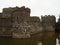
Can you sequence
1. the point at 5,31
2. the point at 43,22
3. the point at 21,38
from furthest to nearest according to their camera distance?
the point at 43,22 < the point at 5,31 < the point at 21,38

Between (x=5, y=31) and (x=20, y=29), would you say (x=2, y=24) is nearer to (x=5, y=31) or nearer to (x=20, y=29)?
(x=5, y=31)

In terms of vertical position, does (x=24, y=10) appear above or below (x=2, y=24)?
above

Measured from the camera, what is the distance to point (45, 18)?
7838cm

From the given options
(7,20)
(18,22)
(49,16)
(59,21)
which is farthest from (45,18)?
(18,22)

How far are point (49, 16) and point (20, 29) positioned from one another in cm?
4450

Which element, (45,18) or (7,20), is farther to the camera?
(45,18)

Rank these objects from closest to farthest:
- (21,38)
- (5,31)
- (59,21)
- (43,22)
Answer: (21,38) → (5,31) → (43,22) → (59,21)

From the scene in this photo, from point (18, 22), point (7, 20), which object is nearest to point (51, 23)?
point (7, 20)

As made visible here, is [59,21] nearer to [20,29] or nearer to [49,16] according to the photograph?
[49,16]

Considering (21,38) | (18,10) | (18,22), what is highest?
(18,10)

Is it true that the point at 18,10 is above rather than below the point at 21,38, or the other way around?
above

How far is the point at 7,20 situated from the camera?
1655 inches

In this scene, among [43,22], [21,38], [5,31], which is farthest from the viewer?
[43,22]

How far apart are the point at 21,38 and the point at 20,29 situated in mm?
1769
